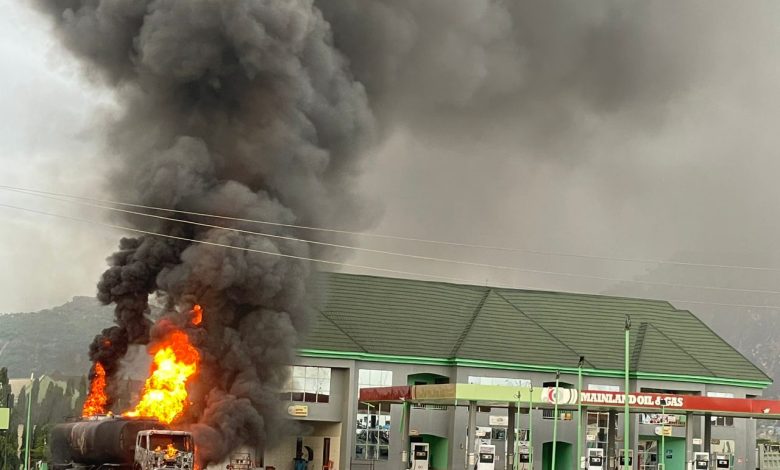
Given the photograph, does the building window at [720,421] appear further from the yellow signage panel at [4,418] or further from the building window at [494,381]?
the yellow signage panel at [4,418]

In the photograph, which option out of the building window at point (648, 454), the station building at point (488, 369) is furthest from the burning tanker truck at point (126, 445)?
the building window at point (648, 454)

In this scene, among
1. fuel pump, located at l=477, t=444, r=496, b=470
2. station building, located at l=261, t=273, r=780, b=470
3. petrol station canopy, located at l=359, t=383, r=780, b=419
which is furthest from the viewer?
station building, located at l=261, t=273, r=780, b=470

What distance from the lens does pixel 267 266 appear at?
51969 mm

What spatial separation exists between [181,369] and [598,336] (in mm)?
37046

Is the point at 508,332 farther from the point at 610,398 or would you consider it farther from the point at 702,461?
the point at 702,461

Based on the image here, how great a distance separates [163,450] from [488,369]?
33.8 meters

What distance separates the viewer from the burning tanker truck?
41.5 meters

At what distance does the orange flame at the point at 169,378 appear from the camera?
48.9m

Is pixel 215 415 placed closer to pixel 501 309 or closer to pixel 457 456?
pixel 457 456

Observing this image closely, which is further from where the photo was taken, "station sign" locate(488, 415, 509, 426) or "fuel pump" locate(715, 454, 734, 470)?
"station sign" locate(488, 415, 509, 426)

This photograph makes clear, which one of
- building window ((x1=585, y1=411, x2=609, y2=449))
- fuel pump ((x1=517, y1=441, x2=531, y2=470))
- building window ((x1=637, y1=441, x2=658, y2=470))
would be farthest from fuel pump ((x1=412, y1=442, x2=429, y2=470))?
building window ((x1=637, y1=441, x2=658, y2=470))

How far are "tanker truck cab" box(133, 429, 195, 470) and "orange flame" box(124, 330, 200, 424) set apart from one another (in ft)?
20.7

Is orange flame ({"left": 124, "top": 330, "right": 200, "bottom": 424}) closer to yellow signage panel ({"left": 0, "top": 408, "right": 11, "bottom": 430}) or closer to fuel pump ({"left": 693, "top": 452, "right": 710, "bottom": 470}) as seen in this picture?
yellow signage panel ({"left": 0, "top": 408, "right": 11, "bottom": 430})

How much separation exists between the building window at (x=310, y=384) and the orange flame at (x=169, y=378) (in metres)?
18.0
